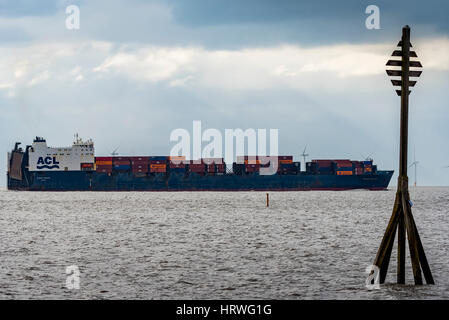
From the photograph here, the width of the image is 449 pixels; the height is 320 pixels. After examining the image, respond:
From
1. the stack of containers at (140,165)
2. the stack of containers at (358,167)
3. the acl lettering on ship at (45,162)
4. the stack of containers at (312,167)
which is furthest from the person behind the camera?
the acl lettering on ship at (45,162)

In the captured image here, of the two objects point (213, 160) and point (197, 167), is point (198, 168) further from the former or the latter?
point (213, 160)

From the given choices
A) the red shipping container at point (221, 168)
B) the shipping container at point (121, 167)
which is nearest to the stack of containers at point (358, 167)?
the red shipping container at point (221, 168)

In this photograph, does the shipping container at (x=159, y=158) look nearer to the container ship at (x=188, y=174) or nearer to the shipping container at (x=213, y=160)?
the container ship at (x=188, y=174)

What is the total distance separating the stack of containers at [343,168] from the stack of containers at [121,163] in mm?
46133

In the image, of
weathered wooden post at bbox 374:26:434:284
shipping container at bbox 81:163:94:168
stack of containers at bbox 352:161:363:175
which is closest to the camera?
weathered wooden post at bbox 374:26:434:284

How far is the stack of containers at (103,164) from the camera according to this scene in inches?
5630

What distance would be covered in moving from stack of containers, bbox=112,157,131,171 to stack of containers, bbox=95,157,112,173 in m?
1.19

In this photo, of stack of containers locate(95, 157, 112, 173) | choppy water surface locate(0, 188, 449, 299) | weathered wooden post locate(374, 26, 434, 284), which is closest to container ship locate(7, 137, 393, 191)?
stack of containers locate(95, 157, 112, 173)

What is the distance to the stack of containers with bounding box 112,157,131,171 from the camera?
142 meters

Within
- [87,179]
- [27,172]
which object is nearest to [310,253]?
[87,179]

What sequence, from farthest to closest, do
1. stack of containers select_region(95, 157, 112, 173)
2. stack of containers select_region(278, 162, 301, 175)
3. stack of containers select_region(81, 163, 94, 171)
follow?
stack of containers select_region(81, 163, 94, 171) → stack of containers select_region(95, 157, 112, 173) → stack of containers select_region(278, 162, 301, 175)

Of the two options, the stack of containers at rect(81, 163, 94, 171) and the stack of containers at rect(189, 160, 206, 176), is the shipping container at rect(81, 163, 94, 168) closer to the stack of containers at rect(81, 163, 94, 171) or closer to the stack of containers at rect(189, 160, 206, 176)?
the stack of containers at rect(81, 163, 94, 171)

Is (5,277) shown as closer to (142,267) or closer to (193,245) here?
(142,267)

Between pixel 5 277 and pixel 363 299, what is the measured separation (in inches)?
492
